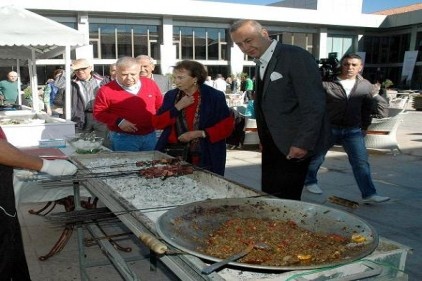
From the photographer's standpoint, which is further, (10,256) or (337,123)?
(337,123)

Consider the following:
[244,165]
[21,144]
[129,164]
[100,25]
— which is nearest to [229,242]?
[129,164]

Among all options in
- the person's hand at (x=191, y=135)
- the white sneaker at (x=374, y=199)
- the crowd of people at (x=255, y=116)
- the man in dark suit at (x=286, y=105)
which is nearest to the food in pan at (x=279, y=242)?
the crowd of people at (x=255, y=116)

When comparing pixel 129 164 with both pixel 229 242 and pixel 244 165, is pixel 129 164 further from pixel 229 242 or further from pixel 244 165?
pixel 244 165

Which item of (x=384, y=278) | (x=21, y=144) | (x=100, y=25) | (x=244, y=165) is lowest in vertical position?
(x=244, y=165)

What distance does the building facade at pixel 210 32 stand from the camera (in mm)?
23125

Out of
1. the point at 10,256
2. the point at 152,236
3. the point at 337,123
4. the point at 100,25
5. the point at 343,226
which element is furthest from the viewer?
the point at 100,25

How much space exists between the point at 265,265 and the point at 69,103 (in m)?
4.72

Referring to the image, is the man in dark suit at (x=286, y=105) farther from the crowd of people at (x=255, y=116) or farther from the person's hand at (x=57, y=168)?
the person's hand at (x=57, y=168)

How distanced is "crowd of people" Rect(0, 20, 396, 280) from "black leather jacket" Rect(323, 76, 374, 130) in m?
0.01

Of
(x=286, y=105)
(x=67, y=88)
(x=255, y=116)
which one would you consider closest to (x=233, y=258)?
(x=286, y=105)

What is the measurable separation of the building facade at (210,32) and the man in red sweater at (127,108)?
1758cm

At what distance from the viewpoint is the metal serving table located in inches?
47.0

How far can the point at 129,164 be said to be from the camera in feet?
9.17

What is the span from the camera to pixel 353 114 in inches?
175
